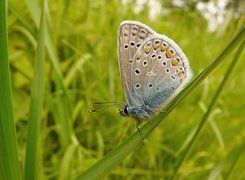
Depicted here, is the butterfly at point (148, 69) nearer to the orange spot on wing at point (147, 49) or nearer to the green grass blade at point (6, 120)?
the orange spot on wing at point (147, 49)

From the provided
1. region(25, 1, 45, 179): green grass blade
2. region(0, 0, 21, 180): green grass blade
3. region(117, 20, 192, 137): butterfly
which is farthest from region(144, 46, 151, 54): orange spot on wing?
region(0, 0, 21, 180): green grass blade

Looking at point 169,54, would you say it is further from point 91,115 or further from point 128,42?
point 91,115

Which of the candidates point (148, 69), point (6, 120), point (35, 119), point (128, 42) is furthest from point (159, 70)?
point (6, 120)

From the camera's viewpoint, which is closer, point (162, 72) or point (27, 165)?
point (27, 165)

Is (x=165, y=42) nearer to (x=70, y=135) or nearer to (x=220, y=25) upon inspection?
(x=70, y=135)

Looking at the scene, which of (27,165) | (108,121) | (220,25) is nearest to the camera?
(27,165)

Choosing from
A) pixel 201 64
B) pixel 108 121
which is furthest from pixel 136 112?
pixel 201 64

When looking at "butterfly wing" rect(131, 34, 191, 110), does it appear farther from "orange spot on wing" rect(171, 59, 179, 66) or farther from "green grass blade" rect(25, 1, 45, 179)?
"green grass blade" rect(25, 1, 45, 179)
